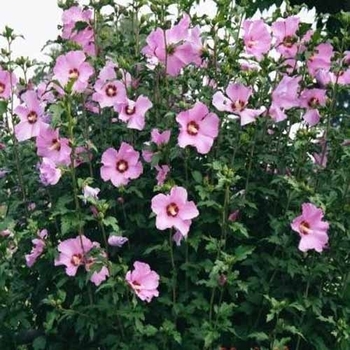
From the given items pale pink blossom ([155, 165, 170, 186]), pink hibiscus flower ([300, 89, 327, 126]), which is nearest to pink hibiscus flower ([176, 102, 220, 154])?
pale pink blossom ([155, 165, 170, 186])

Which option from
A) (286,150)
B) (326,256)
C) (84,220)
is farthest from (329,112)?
(84,220)

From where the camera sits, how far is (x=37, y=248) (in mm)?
3336

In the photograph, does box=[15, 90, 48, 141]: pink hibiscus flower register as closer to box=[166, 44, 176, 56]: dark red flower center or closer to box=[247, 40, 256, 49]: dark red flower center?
box=[166, 44, 176, 56]: dark red flower center

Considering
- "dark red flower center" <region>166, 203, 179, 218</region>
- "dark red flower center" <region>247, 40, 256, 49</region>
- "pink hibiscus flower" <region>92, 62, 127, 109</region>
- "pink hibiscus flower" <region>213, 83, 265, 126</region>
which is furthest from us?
"dark red flower center" <region>247, 40, 256, 49</region>

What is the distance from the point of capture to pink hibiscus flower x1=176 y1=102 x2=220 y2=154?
3.10 metres

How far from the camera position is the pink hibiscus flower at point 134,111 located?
3180mm

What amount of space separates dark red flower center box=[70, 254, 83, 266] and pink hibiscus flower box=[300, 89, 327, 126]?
0.96 metres

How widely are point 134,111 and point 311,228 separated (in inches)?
29.2

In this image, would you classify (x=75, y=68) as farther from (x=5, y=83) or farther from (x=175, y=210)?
(x=175, y=210)

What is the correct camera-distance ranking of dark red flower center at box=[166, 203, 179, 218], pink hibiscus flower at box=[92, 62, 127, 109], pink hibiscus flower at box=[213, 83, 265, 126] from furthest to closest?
pink hibiscus flower at box=[92, 62, 127, 109], pink hibiscus flower at box=[213, 83, 265, 126], dark red flower center at box=[166, 203, 179, 218]

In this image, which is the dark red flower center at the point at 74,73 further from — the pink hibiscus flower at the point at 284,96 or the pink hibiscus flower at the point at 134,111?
the pink hibiscus flower at the point at 284,96

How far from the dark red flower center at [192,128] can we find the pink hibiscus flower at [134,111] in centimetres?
18

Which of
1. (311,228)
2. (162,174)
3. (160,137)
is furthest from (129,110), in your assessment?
(311,228)

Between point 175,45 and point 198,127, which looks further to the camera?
point 175,45
